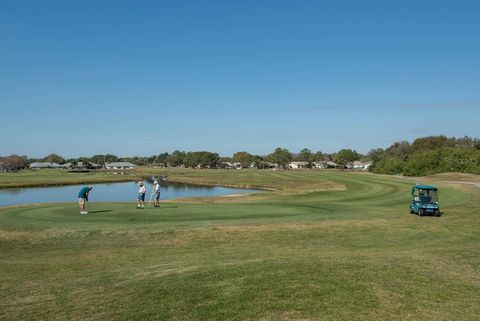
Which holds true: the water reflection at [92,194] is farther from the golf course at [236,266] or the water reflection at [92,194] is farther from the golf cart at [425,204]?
the golf cart at [425,204]

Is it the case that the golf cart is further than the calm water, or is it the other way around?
the calm water

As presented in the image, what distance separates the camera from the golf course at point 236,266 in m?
10.2

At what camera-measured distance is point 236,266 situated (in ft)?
44.9

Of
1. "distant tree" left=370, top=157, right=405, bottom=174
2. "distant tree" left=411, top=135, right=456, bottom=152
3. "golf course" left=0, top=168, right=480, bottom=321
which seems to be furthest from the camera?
"distant tree" left=411, top=135, right=456, bottom=152

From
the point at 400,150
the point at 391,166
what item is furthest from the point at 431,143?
the point at 391,166

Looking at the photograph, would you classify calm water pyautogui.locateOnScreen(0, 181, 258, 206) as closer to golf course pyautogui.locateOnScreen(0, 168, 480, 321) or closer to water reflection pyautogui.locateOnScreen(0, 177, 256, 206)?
water reflection pyautogui.locateOnScreen(0, 177, 256, 206)

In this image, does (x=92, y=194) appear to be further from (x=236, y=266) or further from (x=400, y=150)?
(x=400, y=150)

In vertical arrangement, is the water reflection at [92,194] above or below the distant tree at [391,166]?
below

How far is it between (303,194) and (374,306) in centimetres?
4316

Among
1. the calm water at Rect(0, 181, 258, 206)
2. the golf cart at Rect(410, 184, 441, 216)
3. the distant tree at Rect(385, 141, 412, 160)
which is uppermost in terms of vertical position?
the distant tree at Rect(385, 141, 412, 160)

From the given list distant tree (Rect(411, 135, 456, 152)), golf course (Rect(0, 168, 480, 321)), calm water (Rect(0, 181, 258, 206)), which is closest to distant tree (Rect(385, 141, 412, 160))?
distant tree (Rect(411, 135, 456, 152))

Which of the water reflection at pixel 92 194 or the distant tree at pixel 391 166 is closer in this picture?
the water reflection at pixel 92 194

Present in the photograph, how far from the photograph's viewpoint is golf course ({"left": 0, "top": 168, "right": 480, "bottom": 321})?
1016 centimetres

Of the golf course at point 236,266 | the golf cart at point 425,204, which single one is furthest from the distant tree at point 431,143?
the golf course at point 236,266
